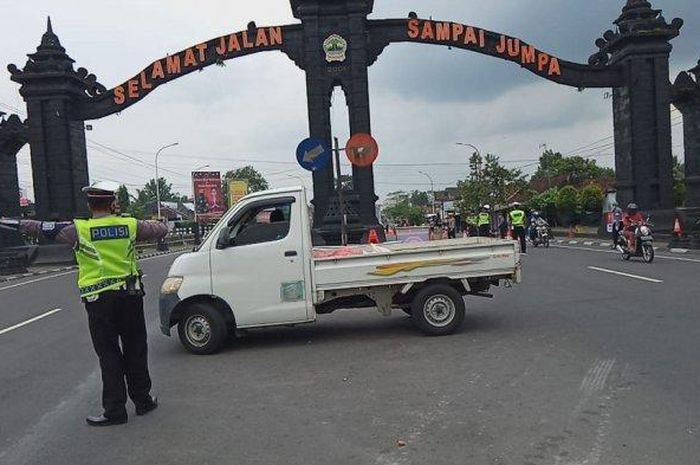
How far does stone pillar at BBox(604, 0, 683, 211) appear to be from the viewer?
24.0 meters

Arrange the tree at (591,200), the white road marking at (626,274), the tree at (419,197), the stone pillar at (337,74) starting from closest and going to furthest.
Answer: the white road marking at (626,274) → the stone pillar at (337,74) → the tree at (591,200) → the tree at (419,197)

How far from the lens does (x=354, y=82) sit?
22.8 m

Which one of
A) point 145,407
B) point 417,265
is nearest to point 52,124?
point 417,265

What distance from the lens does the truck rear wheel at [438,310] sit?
7.83 metres

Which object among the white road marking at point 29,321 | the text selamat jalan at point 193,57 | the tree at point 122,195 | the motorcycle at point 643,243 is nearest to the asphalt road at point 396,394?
the white road marking at point 29,321

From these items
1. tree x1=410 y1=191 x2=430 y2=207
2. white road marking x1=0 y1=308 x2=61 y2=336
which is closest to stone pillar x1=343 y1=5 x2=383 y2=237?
white road marking x1=0 y1=308 x2=61 y2=336

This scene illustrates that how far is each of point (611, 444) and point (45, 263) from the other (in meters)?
26.7

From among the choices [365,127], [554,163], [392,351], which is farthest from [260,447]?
[554,163]

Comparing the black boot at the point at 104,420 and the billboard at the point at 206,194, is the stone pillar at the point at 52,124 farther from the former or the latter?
the billboard at the point at 206,194

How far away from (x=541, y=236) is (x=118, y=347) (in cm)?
2155

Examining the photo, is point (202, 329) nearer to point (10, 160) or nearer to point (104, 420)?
point (104, 420)

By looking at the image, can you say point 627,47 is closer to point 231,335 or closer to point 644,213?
point 644,213

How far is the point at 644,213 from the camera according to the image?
23.9 metres

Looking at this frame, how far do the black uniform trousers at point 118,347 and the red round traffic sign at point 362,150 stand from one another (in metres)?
6.43
